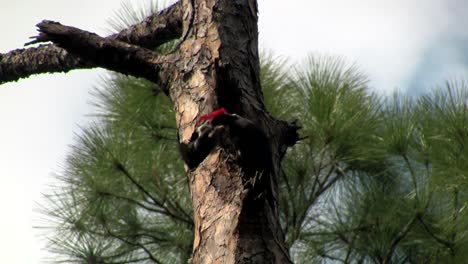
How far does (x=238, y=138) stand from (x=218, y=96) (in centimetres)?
9

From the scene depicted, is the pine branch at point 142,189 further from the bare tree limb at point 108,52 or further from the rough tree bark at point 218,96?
the bare tree limb at point 108,52

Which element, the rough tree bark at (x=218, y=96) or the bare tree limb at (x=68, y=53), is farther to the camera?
the bare tree limb at (x=68, y=53)

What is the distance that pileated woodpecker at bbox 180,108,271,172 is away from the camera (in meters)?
0.94

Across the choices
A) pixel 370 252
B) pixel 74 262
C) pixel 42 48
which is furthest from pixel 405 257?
pixel 42 48

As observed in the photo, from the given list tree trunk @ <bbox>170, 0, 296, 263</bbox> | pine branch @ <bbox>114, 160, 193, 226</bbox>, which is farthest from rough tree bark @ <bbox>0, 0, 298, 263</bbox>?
pine branch @ <bbox>114, 160, 193, 226</bbox>

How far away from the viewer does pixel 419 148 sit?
2.25 metres

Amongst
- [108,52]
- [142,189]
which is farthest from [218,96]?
[142,189]

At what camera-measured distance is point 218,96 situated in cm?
100

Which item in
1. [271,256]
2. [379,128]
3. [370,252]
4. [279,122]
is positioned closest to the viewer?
[271,256]

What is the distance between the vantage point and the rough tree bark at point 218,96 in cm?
87

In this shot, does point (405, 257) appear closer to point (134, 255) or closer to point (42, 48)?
point (134, 255)

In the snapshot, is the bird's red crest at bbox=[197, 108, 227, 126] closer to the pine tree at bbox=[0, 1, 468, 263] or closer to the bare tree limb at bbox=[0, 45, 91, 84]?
the bare tree limb at bbox=[0, 45, 91, 84]

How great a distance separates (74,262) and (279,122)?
1.44 m

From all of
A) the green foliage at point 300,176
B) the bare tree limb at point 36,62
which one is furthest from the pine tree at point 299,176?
the bare tree limb at point 36,62
